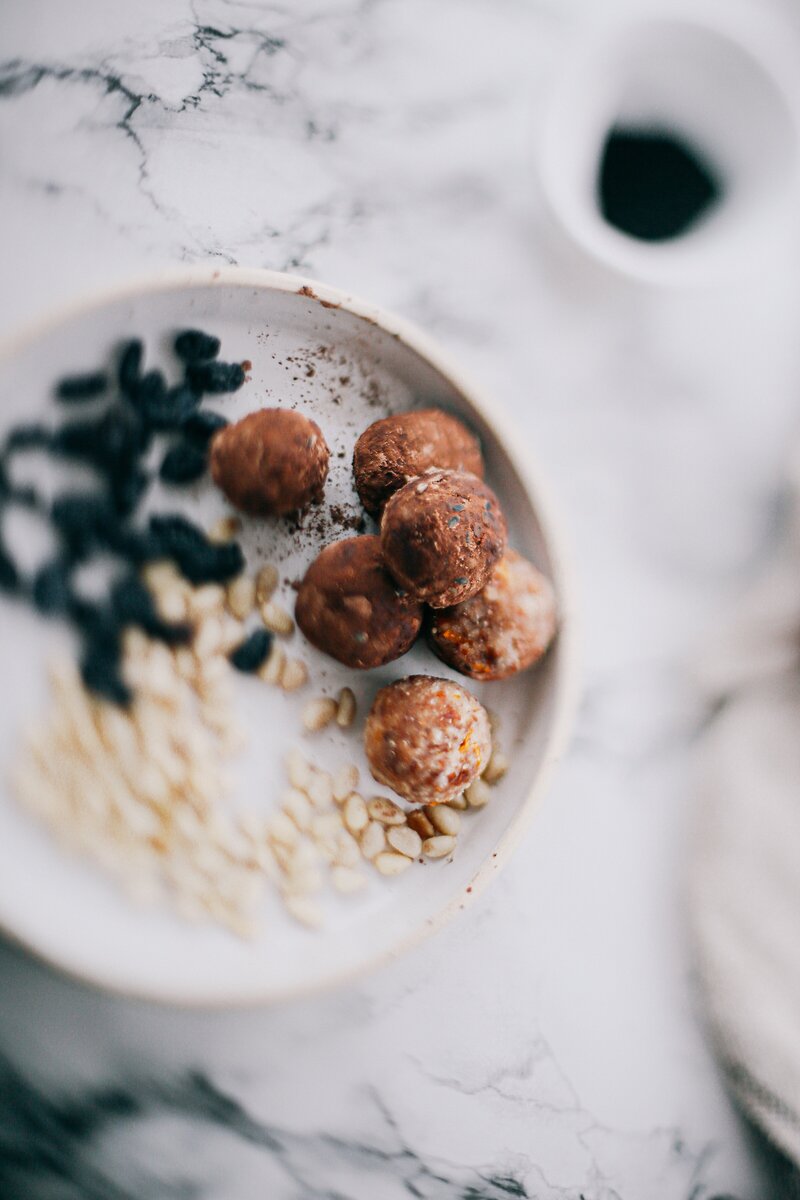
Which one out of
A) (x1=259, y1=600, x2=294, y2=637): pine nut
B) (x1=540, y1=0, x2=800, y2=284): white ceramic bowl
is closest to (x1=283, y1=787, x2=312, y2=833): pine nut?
(x1=259, y1=600, x2=294, y2=637): pine nut

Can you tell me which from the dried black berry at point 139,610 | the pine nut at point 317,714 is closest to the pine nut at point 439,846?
the pine nut at point 317,714

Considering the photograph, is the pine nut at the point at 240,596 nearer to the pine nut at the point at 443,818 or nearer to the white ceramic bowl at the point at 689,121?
the pine nut at the point at 443,818

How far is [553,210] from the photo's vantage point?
59cm

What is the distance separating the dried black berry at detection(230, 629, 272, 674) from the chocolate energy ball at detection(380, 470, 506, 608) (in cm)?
11

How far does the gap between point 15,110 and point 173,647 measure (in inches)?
15.5

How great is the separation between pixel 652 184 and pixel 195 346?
16.3 inches

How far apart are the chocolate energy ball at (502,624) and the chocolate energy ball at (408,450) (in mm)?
76

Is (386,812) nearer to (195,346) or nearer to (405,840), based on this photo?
(405,840)

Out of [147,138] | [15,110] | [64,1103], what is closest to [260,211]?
[147,138]

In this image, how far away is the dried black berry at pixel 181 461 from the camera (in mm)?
523

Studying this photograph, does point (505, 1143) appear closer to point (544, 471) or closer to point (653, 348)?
point (544, 471)

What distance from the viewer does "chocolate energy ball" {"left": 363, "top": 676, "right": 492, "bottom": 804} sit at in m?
0.49

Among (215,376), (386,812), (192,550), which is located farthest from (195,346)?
(386,812)

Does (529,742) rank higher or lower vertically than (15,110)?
lower
